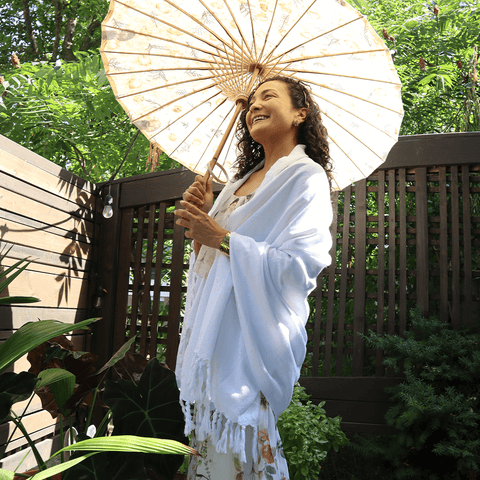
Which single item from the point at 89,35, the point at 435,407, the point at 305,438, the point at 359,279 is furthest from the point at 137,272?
the point at 89,35

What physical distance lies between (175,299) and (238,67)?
74.3 inches

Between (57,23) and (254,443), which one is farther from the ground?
(57,23)

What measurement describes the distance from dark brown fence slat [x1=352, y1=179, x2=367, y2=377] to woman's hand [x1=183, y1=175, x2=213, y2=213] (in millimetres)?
1721

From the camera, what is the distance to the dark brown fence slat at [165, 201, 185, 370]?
3.24 metres

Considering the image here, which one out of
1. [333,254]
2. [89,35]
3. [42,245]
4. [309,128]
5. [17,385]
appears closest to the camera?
[17,385]

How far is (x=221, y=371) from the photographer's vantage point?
1.38 m

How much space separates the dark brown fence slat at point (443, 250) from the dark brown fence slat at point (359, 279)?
0.47 m

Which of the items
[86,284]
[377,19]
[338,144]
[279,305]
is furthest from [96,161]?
[279,305]

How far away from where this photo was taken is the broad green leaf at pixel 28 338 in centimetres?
145

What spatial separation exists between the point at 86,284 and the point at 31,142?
88.0 inches

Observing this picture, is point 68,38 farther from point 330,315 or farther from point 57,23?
point 330,315

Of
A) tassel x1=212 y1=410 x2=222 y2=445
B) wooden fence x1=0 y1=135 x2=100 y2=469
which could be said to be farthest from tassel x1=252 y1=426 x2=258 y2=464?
wooden fence x1=0 y1=135 x2=100 y2=469

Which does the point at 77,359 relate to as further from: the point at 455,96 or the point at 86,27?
the point at 86,27

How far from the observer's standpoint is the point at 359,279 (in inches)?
119
